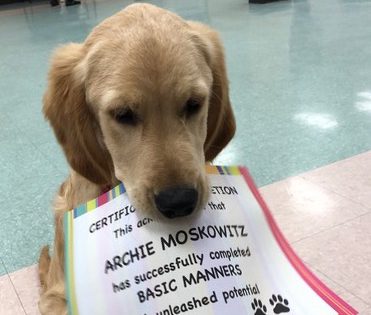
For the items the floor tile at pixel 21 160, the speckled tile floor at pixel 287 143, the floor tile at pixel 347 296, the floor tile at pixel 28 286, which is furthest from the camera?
the floor tile at pixel 21 160

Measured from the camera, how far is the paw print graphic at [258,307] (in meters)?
0.93

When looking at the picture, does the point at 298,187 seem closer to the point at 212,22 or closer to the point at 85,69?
the point at 85,69

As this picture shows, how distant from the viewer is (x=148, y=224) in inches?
38.0

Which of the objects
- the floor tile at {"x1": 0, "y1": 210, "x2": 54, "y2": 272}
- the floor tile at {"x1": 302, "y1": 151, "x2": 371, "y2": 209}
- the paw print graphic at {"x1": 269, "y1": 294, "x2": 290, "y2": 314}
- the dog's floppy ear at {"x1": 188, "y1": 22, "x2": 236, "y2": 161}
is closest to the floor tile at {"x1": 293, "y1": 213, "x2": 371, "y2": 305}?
the floor tile at {"x1": 302, "y1": 151, "x2": 371, "y2": 209}

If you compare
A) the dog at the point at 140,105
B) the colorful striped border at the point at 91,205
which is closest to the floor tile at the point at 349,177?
the dog at the point at 140,105

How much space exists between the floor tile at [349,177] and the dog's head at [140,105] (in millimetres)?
1223

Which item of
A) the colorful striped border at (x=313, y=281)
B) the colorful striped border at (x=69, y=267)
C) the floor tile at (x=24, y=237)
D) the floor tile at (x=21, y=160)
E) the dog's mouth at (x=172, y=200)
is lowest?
the floor tile at (x=21, y=160)

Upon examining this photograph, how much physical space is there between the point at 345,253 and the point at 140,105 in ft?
3.99

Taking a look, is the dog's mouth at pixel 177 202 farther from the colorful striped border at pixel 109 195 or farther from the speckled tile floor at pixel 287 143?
the speckled tile floor at pixel 287 143

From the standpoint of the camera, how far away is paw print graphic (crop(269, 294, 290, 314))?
96 centimetres

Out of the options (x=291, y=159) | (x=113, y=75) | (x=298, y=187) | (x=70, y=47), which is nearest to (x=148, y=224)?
(x=113, y=75)

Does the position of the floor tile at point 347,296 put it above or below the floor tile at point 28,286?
above

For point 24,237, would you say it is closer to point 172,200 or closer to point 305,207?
point 305,207

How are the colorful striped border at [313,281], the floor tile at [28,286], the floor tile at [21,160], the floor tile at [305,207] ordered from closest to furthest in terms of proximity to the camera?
the colorful striped border at [313,281] → the floor tile at [28,286] → the floor tile at [305,207] → the floor tile at [21,160]
